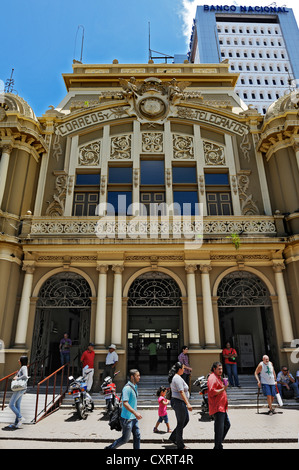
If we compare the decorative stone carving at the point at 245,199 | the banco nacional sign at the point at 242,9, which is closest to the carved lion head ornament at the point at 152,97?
the decorative stone carving at the point at 245,199

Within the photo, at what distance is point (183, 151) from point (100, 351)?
33.8ft

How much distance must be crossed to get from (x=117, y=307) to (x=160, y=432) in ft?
19.5

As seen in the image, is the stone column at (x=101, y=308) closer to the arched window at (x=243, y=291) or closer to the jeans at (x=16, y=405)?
the jeans at (x=16, y=405)

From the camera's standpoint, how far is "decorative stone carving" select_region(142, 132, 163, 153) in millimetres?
16641

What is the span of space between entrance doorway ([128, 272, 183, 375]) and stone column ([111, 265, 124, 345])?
639 millimetres

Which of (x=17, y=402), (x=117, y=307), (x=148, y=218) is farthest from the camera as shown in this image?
(x=148, y=218)

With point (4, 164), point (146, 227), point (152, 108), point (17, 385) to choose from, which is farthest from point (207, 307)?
point (4, 164)

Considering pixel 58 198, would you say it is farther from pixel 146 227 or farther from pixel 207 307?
pixel 207 307

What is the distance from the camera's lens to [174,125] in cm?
1733

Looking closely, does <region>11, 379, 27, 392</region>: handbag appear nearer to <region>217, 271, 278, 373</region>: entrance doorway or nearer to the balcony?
the balcony

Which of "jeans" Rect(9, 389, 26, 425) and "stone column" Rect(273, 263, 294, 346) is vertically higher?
"stone column" Rect(273, 263, 294, 346)

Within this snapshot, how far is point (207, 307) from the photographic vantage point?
12.9m

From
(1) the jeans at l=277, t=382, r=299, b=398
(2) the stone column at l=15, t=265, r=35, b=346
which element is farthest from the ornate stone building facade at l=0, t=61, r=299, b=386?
(1) the jeans at l=277, t=382, r=299, b=398

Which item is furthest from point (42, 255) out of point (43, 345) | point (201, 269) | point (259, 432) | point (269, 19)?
point (269, 19)
